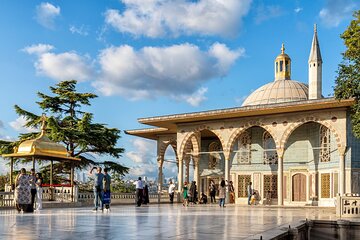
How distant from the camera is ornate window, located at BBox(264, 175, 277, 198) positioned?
22234mm

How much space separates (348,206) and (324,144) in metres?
7.77

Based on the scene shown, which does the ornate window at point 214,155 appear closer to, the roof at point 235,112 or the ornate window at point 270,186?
the roof at point 235,112

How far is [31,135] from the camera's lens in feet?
A: 78.4

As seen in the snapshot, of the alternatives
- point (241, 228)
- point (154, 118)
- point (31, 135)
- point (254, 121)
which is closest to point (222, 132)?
point (254, 121)

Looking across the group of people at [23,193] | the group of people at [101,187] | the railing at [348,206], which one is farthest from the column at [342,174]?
the group of people at [23,193]

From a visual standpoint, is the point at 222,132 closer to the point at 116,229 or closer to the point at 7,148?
the point at 7,148

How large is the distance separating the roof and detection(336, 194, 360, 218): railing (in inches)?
189

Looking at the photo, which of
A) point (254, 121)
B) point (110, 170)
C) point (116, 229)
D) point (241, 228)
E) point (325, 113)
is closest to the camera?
point (116, 229)

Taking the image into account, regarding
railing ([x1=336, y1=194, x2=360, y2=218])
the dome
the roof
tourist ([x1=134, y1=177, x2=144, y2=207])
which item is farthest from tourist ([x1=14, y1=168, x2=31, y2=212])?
the dome

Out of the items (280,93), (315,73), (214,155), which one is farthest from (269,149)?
(280,93)

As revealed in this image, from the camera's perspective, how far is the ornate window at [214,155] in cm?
2520

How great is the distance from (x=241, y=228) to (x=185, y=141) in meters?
15.0

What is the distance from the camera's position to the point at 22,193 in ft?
42.7

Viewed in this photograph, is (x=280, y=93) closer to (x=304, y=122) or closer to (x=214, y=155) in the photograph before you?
(x=214, y=155)
